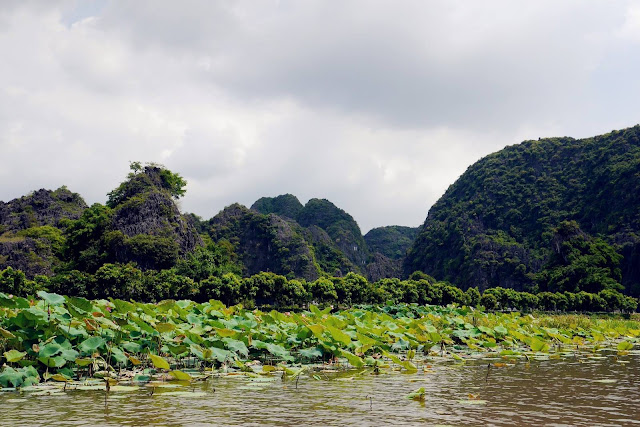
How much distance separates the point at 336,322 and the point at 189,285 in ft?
114

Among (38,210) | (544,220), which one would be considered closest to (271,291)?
(38,210)

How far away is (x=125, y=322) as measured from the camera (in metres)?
8.28

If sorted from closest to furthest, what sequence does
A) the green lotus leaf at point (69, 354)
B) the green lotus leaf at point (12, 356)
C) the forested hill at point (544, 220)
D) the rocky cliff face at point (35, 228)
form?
the green lotus leaf at point (12, 356) < the green lotus leaf at point (69, 354) < the rocky cliff face at point (35, 228) < the forested hill at point (544, 220)

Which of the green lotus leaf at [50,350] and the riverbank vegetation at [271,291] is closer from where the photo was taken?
the green lotus leaf at [50,350]

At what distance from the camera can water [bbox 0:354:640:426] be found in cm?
508

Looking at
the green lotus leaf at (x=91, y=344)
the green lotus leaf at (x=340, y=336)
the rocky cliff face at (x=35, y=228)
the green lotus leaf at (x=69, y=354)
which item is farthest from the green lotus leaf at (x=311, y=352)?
the rocky cliff face at (x=35, y=228)

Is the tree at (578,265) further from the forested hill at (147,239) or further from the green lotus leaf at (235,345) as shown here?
the green lotus leaf at (235,345)

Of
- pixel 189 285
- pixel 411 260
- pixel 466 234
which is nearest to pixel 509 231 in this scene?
pixel 466 234

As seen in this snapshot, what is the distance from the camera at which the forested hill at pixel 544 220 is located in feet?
232

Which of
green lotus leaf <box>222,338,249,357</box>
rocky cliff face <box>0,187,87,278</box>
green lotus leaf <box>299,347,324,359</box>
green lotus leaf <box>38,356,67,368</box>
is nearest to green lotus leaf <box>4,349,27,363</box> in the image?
green lotus leaf <box>38,356,67,368</box>

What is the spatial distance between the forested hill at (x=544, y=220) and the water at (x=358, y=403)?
62126 mm

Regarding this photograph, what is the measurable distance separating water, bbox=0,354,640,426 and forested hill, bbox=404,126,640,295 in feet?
204

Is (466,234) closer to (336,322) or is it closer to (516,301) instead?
(516,301)

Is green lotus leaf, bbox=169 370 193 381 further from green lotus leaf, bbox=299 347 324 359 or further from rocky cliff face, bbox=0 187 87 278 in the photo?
rocky cliff face, bbox=0 187 87 278
